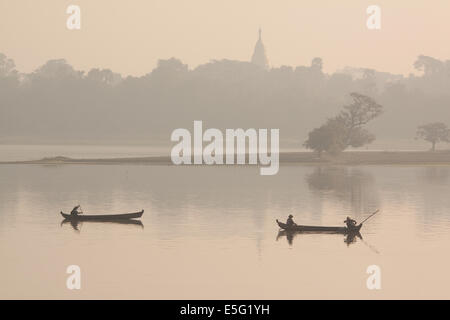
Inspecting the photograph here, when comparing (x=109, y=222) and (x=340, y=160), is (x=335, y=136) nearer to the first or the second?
(x=340, y=160)

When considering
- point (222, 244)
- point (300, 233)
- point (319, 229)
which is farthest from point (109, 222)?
point (319, 229)

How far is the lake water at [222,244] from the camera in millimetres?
44344

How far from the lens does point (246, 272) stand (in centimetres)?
4828

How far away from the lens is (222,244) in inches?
2341


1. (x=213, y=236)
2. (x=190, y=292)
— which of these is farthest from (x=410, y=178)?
(x=190, y=292)

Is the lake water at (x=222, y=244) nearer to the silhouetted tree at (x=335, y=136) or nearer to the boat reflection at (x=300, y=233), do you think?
the boat reflection at (x=300, y=233)

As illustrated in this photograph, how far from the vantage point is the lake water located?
145 feet

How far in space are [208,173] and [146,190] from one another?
4277 centimetres

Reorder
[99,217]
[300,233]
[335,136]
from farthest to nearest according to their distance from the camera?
1. [335,136]
2. [99,217]
3. [300,233]

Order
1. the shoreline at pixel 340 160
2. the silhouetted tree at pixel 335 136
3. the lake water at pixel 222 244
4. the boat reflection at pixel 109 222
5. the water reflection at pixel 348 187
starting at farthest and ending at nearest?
1. the shoreline at pixel 340 160
2. the silhouetted tree at pixel 335 136
3. the water reflection at pixel 348 187
4. the boat reflection at pixel 109 222
5. the lake water at pixel 222 244

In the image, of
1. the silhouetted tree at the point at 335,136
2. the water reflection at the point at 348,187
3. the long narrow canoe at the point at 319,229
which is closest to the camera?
the long narrow canoe at the point at 319,229

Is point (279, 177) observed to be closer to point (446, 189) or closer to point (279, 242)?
point (446, 189)

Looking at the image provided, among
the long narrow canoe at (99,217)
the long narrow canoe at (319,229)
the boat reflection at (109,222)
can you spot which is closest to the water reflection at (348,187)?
the long narrow canoe at (319,229)

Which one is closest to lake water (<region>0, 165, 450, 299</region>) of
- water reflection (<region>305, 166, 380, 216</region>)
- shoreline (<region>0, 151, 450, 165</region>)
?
water reflection (<region>305, 166, 380, 216</region>)
